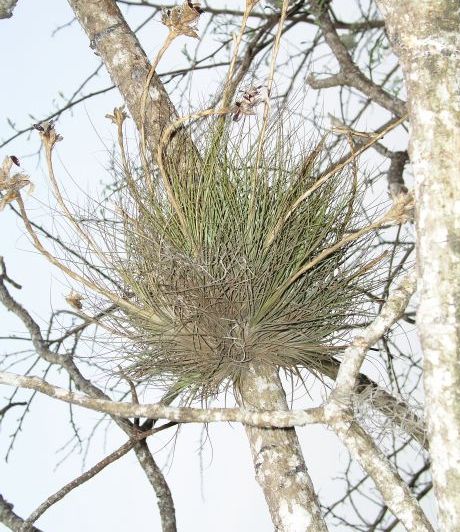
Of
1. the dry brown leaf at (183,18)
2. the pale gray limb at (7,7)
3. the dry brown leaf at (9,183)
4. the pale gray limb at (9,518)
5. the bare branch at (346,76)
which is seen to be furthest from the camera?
the bare branch at (346,76)

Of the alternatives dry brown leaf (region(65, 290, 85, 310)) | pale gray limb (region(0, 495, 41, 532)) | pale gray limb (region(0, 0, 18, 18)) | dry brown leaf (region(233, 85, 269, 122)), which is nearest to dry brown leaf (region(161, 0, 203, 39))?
dry brown leaf (region(233, 85, 269, 122))

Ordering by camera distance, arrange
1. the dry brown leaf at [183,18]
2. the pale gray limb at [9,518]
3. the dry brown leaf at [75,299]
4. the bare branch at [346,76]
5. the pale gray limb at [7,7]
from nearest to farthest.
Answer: the dry brown leaf at [183,18] < the dry brown leaf at [75,299] < the pale gray limb at [9,518] < the pale gray limb at [7,7] < the bare branch at [346,76]

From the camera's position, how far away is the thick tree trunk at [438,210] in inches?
49.4

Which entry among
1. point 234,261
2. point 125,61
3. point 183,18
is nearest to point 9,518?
point 234,261

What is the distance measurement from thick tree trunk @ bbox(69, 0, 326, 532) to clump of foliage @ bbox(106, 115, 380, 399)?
0.27ft

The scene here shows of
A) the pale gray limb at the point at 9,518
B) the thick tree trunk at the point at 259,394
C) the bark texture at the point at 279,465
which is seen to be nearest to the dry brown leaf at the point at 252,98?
the thick tree trunk at the point at 259,394

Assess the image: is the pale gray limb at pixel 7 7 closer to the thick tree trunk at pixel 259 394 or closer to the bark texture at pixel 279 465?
the thick tree trunk at pixel 259 394

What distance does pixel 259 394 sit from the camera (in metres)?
1.68

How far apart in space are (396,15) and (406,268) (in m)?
0.62

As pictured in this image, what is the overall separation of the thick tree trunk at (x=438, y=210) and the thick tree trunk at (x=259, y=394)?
36cm

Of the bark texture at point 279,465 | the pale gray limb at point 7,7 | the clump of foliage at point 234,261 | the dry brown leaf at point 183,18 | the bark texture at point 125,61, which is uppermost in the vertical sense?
the pale gray limb at point 7,7

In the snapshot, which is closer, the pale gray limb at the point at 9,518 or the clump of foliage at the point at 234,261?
the clump of foliage at the point at 234,261

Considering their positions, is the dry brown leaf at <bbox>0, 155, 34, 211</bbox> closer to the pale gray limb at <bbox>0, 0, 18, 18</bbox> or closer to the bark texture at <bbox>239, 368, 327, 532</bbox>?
the bark texture at <bbox>239, 368, 327, 532</bbox>

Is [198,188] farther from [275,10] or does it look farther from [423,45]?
[275,10]
